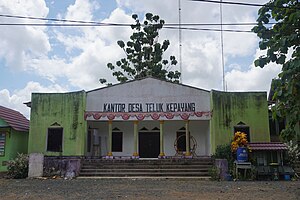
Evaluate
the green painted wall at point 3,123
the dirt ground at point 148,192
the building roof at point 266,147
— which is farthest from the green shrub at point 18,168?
the building roof at point 266,147

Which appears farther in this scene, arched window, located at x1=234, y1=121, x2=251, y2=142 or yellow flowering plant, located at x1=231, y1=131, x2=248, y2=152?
arched window, located at x1=234, y1=121, x2=251, y2=142

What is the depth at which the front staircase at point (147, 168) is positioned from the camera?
1578 centimetres

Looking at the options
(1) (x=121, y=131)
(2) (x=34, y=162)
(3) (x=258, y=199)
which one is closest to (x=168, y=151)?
(1) (x=121, y=131)

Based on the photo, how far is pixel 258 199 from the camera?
9148 mm

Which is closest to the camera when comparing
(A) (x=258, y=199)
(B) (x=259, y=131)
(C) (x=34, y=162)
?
(A) (x=258, y=199)

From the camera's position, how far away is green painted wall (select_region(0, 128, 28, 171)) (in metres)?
17.6

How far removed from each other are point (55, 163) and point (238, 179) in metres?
8.29

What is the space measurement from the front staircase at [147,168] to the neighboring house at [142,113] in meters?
1.23

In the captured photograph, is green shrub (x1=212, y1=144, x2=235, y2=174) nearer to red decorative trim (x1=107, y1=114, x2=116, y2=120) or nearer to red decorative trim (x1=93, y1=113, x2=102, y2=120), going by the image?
red decorative trim (x1=107, y1=114, x2=116, y2=120)

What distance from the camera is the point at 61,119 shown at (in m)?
18.2

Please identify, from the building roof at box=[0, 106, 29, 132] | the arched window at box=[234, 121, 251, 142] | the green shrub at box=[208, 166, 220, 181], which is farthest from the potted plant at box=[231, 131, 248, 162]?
the building roof at box=[0, 106, 29, 132]

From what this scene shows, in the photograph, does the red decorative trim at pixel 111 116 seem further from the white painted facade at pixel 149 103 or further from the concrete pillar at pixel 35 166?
the concrete pillar at pixel 35 166

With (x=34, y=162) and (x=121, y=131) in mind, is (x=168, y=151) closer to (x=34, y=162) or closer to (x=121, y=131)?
(x=121, y=131)

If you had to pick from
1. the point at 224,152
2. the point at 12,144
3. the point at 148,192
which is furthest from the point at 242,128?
the point at 12,144
